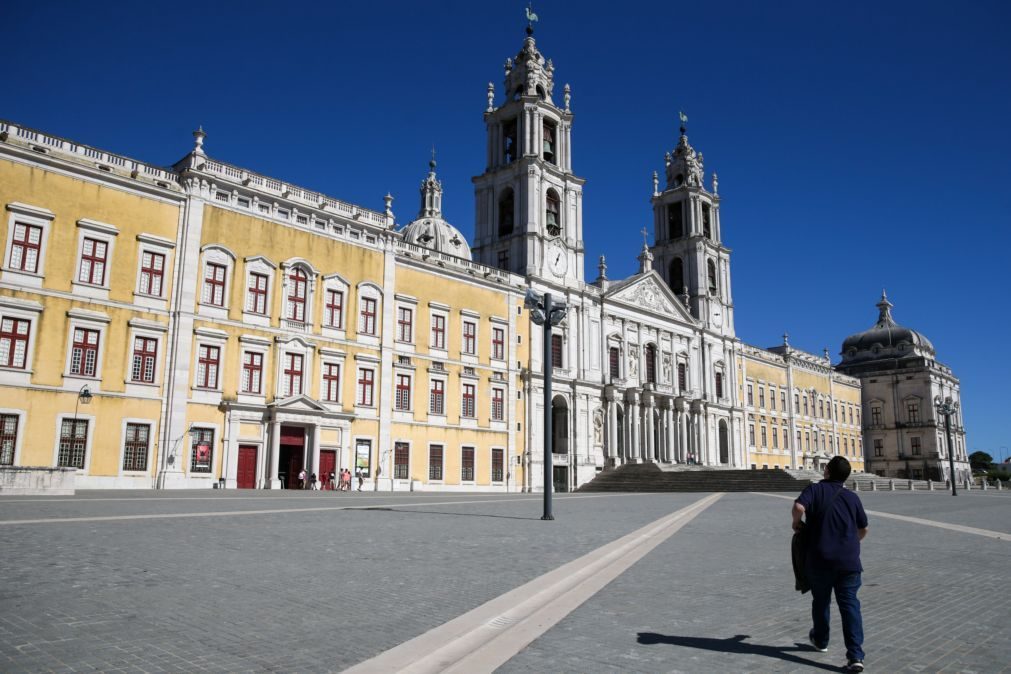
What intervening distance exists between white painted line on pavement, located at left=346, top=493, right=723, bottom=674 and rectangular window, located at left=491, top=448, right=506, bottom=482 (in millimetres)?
33797

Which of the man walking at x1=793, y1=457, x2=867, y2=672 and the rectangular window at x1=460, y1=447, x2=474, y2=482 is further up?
the rectangular window at x1=460, y1=447, x2=474, y2=482


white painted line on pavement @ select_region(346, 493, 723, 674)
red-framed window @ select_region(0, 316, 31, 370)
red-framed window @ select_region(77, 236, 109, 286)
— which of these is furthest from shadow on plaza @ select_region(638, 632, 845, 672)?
red-framed window @ select_region(77, 236, 109, 286)

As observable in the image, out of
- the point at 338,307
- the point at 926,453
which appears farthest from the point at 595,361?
the point at 926,453

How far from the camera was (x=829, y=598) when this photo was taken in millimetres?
5637

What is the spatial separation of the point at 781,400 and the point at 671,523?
6099 centimetres

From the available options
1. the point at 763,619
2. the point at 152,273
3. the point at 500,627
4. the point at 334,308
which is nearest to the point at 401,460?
the point at 334,308

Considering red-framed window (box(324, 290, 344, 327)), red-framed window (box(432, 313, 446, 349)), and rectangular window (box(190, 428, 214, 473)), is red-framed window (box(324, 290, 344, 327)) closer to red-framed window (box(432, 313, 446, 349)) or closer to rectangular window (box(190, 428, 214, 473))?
red-framed window (box(432, 313, 446, 349))

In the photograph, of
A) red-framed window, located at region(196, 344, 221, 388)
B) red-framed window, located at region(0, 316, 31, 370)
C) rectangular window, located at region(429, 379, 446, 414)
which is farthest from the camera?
rectangular window, located at region(429, 379, 446, 414)

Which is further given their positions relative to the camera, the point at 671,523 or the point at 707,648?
the point at 671,523

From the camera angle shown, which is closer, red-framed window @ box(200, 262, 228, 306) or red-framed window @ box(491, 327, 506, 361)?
red-framed window @ box(200, 262, 228, 306)

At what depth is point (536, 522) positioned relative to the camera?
56.2 ft

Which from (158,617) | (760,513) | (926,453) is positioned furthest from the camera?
(926,453)

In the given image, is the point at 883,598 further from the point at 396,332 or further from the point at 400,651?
the point at 396,332

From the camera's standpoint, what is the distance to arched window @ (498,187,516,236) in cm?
5086
